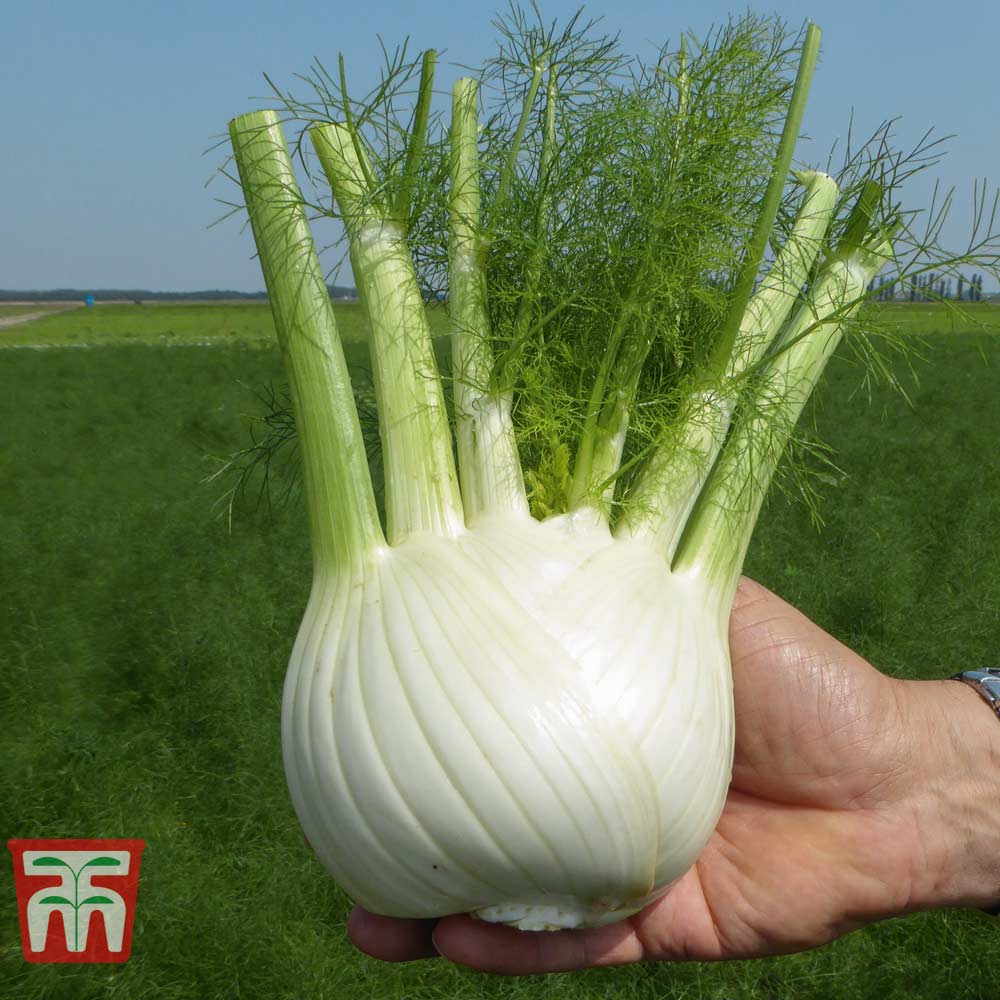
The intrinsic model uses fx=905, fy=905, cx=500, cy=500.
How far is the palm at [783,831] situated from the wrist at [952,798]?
5cm

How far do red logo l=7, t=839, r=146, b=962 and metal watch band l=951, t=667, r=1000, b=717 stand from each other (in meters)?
2.28

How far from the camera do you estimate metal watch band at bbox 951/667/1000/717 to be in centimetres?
192

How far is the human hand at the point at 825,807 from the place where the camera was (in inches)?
67.1

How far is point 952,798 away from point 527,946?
961mm

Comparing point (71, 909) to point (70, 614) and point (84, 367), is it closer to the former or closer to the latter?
point (70, 614)

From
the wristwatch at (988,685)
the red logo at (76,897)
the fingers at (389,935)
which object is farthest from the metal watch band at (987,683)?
the red logo at (76,897)

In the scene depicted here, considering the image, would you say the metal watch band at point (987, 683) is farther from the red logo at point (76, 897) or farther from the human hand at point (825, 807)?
the red logo at point (76, 897)

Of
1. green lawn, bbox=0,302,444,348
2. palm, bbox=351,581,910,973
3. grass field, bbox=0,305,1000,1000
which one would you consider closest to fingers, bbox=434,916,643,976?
palm, bbox=351,581,910,973

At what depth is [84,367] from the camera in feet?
47.0

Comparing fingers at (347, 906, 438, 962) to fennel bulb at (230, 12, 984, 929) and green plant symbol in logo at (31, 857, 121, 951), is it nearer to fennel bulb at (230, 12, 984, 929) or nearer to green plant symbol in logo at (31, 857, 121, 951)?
fennel bulb at (230, 12, 984, 929)

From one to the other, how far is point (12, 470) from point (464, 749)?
7.34 metres

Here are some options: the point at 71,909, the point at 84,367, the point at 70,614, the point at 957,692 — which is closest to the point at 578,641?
the point at 957,692

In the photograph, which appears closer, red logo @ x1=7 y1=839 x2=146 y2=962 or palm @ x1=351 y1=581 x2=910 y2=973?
palm @ x1=351 y1=581 x2=910 y2=973

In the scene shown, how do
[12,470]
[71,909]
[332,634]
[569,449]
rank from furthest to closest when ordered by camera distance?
1. [12,470]
2. [71,909]
3. [569,449]
4. [332,634]
